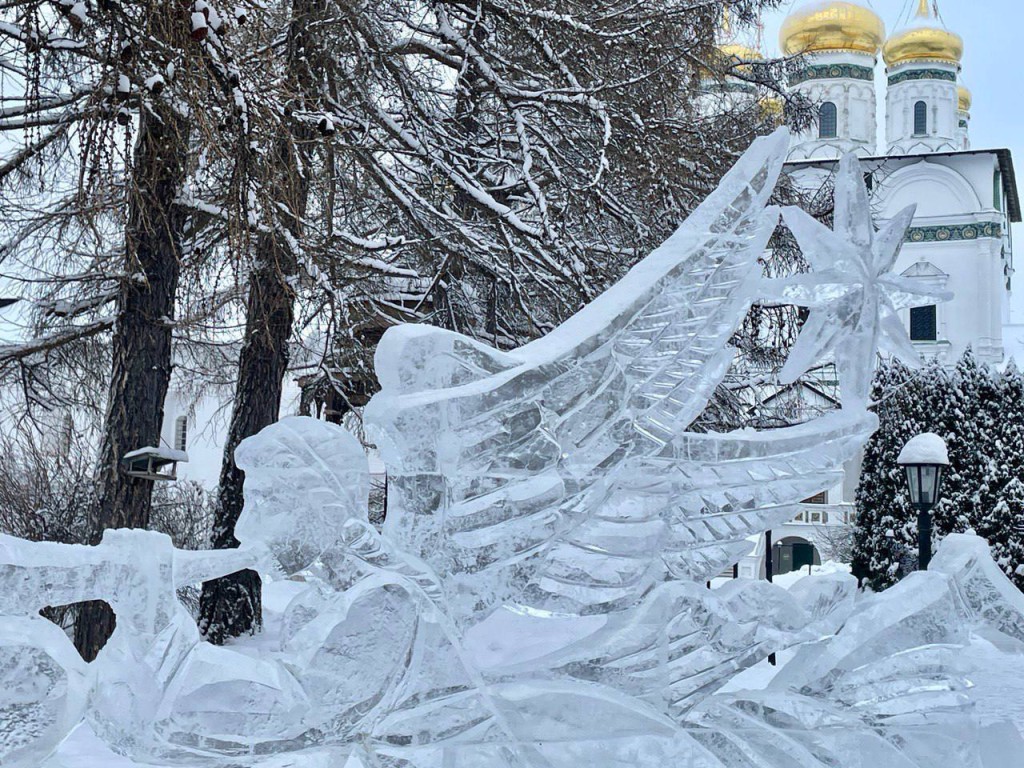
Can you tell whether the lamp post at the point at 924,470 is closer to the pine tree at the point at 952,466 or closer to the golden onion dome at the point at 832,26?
the pine tree at the point at 952,466

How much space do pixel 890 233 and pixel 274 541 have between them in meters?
2.49

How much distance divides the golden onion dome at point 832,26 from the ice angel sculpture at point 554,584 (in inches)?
1422

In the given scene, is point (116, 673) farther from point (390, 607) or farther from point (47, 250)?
point (47, 250)

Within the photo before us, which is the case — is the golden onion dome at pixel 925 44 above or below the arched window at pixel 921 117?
above

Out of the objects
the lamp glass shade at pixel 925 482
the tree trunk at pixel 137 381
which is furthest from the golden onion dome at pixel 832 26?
the tree trunk at pixel 137 381

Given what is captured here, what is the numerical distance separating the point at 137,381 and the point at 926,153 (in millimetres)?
36046

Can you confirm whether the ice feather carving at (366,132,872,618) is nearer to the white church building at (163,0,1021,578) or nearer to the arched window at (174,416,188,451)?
the arched window at (174,416,188,451)

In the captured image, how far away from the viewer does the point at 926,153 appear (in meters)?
39.4

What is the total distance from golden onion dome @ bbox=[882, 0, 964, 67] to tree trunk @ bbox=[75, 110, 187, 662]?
37.5 metres

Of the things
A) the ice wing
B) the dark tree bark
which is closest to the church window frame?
the dark tree bark

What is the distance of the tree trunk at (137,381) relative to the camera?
767 cm

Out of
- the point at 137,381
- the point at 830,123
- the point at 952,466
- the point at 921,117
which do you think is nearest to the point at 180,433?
the point at 952,466

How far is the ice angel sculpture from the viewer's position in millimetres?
2867

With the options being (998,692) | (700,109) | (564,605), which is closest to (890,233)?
(998,692)
